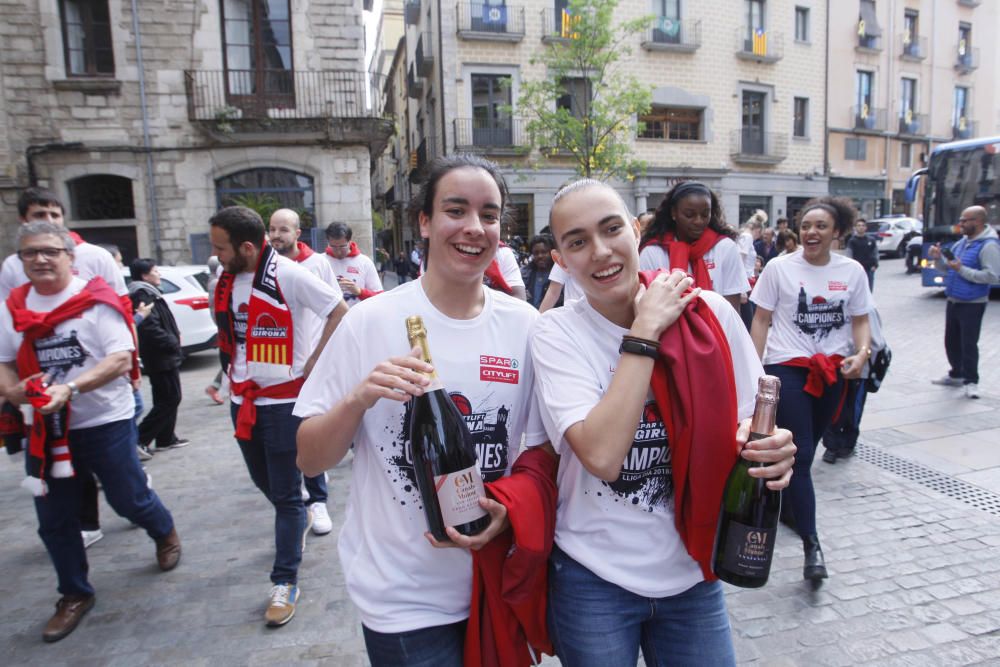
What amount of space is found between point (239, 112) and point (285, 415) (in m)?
13.7

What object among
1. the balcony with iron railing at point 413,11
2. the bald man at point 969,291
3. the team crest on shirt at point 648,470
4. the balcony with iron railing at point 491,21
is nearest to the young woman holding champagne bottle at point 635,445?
the team crest on shirt at point 648,470

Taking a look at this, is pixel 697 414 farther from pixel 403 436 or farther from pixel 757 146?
pixel 757 146

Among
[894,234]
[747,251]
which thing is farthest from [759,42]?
[747,251]

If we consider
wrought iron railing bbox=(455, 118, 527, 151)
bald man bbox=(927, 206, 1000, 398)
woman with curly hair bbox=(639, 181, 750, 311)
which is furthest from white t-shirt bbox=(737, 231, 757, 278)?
wrought iron railing bbox=(455, 118, 527, 151)

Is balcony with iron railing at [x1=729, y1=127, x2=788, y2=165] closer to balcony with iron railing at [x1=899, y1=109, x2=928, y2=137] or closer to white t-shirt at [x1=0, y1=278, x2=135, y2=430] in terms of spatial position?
balcony with iron railing at [x1=899, y1=109, x2=928, y2=137]

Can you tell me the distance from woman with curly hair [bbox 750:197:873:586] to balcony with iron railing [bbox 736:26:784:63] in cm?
2557

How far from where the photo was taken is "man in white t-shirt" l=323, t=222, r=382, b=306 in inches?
269

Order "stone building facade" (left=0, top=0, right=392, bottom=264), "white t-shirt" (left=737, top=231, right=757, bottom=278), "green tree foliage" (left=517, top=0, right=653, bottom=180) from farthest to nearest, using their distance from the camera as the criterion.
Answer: "green tree foliage" (left=517, top=0, right=653, bottom=180), "stone building facade" (left=0, top=0, right=392, bottom=264), "white t-shirt" (left=737, top=231, right=757, bottom=278)

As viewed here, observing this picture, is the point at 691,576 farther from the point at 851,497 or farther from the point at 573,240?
the point at 851,497

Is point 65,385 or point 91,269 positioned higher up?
point 91,269

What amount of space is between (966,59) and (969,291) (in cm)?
3469

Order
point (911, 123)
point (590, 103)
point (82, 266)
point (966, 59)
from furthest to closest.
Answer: point (966, 59), point (911, 123), point (590, 103), point (82, 266)

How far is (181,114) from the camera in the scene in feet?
48.6

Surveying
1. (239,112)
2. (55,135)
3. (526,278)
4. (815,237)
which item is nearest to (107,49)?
(55,135)
